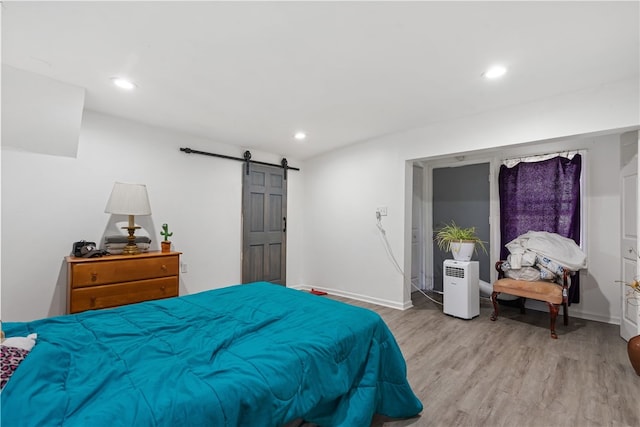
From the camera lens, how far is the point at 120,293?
2736 mm

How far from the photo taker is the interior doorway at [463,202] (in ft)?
14.4

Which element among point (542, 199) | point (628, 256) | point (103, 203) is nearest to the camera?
point (628, 256)

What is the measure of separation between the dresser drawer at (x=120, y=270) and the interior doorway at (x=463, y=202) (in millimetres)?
4028

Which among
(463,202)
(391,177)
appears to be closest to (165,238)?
(391,177)

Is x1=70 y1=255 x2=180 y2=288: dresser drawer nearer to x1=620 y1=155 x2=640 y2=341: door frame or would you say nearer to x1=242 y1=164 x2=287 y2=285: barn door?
x1=242 y1=164 x2=287 y2=285: barn door

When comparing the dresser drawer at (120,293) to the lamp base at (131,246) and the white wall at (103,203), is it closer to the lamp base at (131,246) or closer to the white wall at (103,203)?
the lamp base at (131,246)

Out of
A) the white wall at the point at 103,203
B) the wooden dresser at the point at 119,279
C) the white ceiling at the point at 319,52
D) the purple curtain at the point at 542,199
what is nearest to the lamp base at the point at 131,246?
the wooden dresser at the point at 119,279

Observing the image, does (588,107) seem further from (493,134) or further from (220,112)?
(220,112)

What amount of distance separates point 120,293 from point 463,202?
15.2 ft

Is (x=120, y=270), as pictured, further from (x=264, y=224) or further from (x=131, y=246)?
(x=264, y=224)

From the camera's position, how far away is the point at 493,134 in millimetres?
3109

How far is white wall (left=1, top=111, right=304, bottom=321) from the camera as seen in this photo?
263 centimetres

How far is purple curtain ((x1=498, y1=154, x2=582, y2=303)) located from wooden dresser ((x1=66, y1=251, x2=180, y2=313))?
4.28 m

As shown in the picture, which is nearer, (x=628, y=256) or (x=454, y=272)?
(x=628, y=256)
